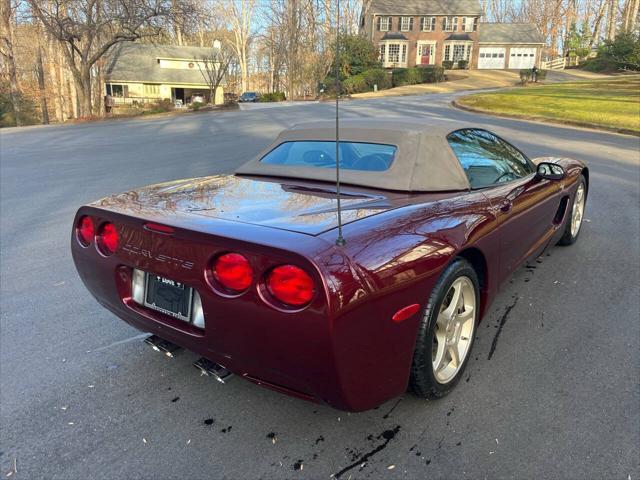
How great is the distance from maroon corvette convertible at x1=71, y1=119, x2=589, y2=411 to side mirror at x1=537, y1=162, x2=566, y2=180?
361 mm

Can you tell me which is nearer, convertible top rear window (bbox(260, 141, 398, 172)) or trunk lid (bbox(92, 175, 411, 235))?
trunk lid (bbox(92, 175, 411, 235))

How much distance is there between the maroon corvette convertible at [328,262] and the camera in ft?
6.09

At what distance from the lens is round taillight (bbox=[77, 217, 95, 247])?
8.55ft

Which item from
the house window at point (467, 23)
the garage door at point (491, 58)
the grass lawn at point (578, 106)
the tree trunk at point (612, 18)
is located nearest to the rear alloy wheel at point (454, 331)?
the grass lawn at point (578, 106)

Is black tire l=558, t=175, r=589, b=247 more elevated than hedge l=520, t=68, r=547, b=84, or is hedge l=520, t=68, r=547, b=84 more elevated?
hedge l=520, t=68, r=547, b=84

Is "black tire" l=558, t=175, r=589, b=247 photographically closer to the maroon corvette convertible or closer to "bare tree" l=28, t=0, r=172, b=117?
the maroon corvette convertible

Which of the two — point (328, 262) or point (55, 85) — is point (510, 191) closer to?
point (328, 262)

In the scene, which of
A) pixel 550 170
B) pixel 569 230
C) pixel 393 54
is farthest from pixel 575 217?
pixel 393 54

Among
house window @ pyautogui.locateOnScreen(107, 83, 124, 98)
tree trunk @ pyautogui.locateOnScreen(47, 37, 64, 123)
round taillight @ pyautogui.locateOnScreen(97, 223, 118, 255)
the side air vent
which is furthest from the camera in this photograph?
house window @ pyautogui.locateOnScreen(107, 83, 124, 98)

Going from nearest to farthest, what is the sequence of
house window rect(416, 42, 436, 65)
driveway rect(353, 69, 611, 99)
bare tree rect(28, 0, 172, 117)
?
bare tree rect(28, 0, 172, 117)
driveway rect(353, 69, 611, 99)
house window rect(416, 42, 436, 65)

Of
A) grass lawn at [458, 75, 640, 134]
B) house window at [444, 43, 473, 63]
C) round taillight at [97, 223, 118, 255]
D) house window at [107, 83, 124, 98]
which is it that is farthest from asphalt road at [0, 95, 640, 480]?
house window at [444, 43, 473, 63]

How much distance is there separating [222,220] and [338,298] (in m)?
0.72

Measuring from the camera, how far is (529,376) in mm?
2725

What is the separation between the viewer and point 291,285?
185 centimetres
